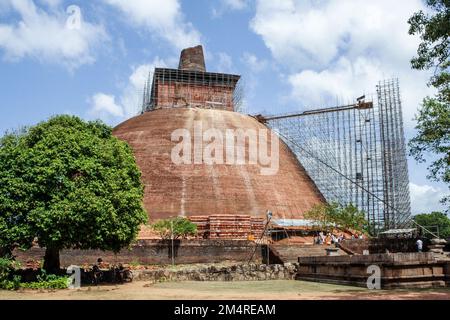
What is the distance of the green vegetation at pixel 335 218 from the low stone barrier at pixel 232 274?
10655 millimetres

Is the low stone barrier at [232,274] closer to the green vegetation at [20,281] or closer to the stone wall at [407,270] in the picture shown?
the green vegetation at [20,281]

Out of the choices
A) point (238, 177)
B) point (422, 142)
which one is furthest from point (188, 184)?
point (422, 142)

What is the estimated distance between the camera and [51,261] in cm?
1545

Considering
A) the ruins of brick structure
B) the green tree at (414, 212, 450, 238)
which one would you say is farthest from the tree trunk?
the green tree at (414, 212, 450, 238)

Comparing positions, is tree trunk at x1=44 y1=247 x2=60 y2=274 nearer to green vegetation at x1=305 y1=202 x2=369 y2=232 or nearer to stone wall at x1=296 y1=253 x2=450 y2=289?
stone wall at x1=296 y1=253 x2=450 y2=289

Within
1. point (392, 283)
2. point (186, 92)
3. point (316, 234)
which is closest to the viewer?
point (392, 283)

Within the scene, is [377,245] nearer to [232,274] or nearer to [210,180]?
[232,274]

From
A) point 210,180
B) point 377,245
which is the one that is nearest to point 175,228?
point 210,180

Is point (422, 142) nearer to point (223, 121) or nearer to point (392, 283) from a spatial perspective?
point (392, 283)

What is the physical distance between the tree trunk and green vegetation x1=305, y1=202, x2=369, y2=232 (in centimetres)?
1691

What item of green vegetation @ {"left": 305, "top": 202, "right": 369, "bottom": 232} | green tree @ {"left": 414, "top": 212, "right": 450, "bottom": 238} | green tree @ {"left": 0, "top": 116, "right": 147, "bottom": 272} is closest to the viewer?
green tree @ {"left": 0, "top": 116, "right": 147, "bottom": 272}

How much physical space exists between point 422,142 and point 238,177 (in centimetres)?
1888

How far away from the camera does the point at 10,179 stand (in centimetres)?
1434

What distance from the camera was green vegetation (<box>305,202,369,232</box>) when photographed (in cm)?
2798
